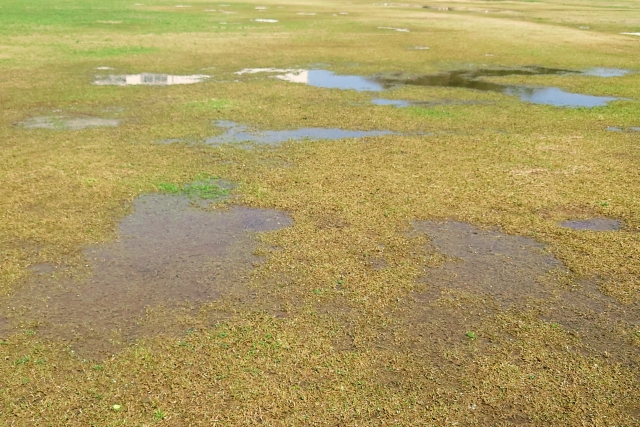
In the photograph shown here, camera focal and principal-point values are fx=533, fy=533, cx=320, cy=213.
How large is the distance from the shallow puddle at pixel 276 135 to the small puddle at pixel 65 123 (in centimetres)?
404

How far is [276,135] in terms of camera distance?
18094mm

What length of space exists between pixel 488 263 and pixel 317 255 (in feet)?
11.1

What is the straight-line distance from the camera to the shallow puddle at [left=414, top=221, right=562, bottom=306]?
31.9ft

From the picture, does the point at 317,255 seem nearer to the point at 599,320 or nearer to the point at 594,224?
the point at 599,320

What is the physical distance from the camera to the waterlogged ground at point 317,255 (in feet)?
23.7

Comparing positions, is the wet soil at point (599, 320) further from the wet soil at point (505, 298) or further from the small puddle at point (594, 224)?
the small puddle at point (594, 224)

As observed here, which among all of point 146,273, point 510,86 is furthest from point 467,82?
point 146,273

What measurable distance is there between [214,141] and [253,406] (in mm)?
11703

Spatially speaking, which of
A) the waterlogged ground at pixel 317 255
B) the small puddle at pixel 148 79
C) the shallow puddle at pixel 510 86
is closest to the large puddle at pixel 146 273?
the waterlogged ground at pixel 317 255

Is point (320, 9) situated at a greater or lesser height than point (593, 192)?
greater

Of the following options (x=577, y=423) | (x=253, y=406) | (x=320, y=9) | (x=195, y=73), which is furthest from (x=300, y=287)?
(x=320, y=9)

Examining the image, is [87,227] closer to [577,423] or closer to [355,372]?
[355,372]

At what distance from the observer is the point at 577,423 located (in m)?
6.79

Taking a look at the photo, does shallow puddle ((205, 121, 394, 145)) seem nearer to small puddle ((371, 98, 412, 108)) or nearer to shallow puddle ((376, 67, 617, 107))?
small puddle ((371, 98, 412, 108))
